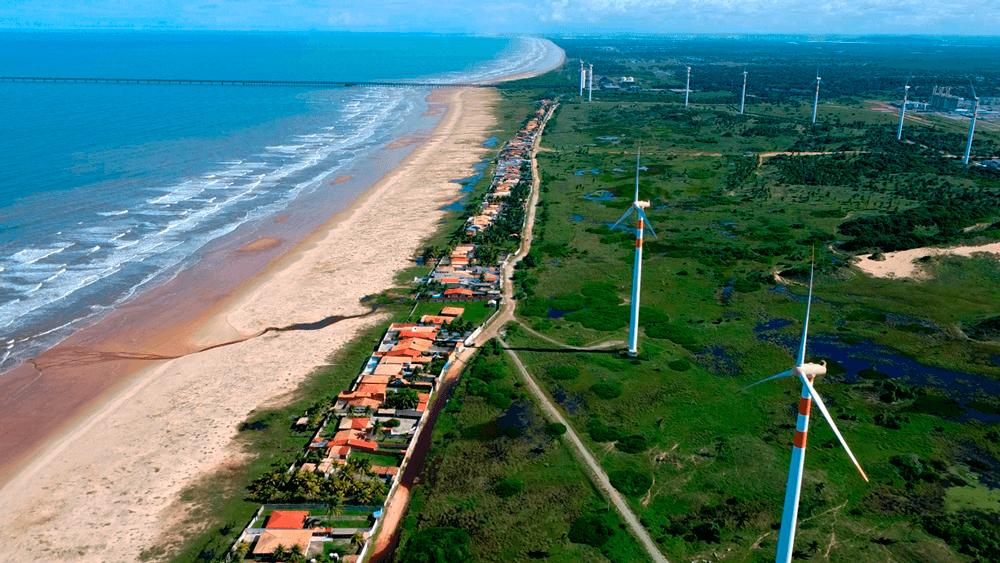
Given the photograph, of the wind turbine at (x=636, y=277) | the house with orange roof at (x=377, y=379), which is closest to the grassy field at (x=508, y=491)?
the house with orange roof at (x=377, y=379)

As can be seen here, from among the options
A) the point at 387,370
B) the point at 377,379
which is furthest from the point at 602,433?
the point at 387,370

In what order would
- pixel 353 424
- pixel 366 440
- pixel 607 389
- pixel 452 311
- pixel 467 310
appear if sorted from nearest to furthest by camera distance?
pixel 366 440
pixel 353 424
pixel 607 389
pixel 452 311
pixel 467 310

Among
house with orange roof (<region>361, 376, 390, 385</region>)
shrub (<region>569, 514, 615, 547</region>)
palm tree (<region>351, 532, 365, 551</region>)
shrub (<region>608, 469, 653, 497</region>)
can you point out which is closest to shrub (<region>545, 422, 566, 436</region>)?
shrub (<region>608, 469, 653, 497</region>)

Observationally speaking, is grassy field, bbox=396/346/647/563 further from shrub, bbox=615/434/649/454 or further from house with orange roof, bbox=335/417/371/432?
house with orange roof, bbox=335/417/371/432

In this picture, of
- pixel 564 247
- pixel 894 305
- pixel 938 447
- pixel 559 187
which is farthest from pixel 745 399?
pixel 559 187

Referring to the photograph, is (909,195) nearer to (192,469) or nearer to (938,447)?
(938,447)

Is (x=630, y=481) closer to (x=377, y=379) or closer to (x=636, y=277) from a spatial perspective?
(x=636, y=277)

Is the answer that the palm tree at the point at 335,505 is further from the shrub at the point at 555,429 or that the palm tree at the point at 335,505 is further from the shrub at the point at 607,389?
the shrub at the point at 607,389
